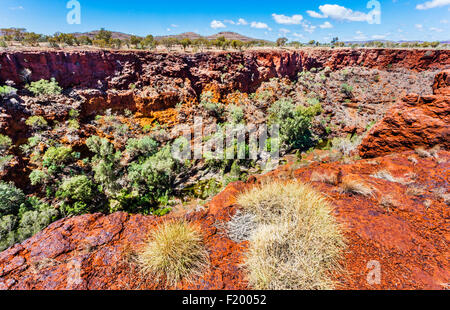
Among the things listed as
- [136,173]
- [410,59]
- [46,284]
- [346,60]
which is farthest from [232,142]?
[410,59]

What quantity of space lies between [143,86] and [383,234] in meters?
20.8

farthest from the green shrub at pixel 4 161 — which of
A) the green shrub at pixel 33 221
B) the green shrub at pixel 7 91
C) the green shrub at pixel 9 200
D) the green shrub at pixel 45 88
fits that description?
the green shrub at pixel 45 88

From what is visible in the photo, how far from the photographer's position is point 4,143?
11.5 metres

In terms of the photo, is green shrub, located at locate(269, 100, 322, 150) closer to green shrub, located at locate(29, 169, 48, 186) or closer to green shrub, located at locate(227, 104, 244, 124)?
green shrub, located at locate(227, 104, 244, 124)

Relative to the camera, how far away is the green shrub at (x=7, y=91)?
12.6m

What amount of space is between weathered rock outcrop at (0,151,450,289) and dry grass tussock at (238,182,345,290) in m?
0.21

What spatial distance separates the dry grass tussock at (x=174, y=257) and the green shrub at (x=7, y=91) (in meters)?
17.5

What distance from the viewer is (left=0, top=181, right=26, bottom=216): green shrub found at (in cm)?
947

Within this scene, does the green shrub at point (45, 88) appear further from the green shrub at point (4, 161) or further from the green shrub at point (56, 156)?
the green shrub at point (4, 161)

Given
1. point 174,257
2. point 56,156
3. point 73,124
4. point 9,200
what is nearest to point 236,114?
point 73,124

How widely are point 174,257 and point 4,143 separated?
15627mm

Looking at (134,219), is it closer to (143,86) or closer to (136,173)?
(136,173)

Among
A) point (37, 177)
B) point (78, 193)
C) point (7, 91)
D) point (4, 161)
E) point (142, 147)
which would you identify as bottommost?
point (78, 193)

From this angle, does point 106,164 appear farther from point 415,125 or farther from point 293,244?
point 415,125
